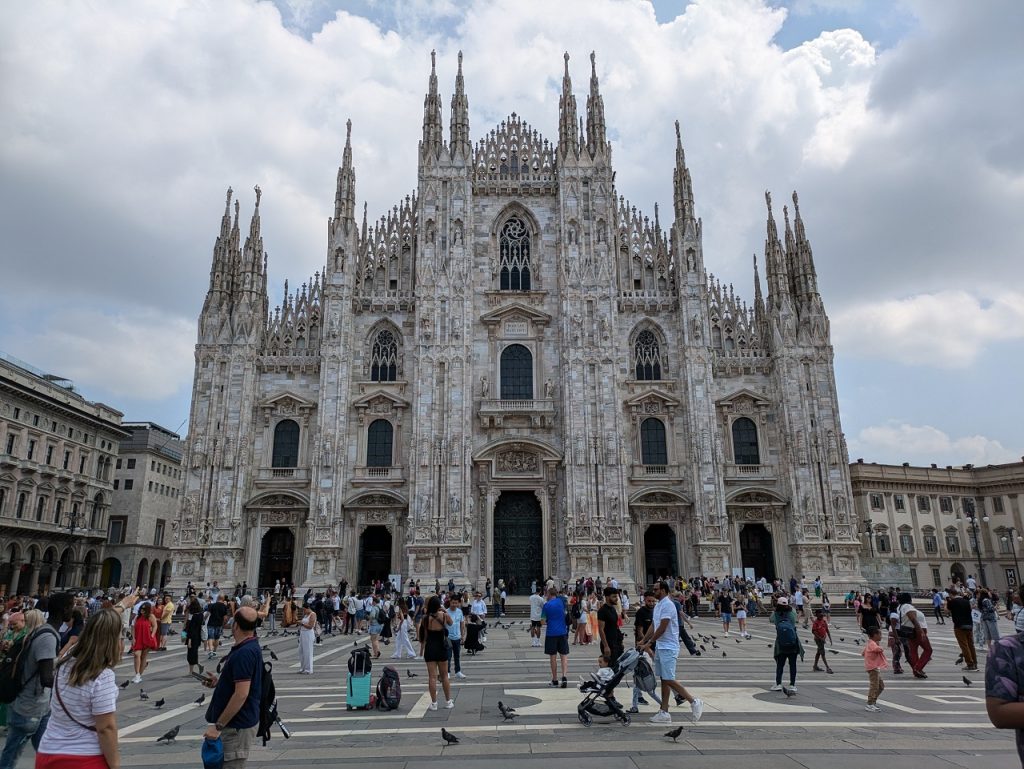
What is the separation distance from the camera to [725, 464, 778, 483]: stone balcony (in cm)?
3622

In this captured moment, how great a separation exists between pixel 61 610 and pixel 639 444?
31.3 m

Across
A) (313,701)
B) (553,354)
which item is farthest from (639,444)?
(313,701)

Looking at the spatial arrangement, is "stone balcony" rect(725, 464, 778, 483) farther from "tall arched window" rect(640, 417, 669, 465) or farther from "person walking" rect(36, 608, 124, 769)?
"person walking" rect(36, 608, 124, 769)

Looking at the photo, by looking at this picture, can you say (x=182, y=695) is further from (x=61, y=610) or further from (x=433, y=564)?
(x=433, y=564)

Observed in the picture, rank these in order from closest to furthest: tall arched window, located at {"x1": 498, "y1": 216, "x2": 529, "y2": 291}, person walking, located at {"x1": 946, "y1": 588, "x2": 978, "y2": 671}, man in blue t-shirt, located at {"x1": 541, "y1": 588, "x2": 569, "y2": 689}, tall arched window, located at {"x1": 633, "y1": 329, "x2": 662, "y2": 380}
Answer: man in blue t-shirt, located at {"x1": 541, "y1": 588, "x2": 569, "y2": 689} < person walking, located at {"x1": 946, "y1": 588, "x2": 978, "y2": 671} < tall arched window, located at {"x1": 633, "y1": 329, "x2": 662, "y2": 380} < tall arched window, located at {"x1": 498, "y1": 216, "x2": 529, "y2": 291}

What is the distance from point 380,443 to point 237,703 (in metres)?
31.9

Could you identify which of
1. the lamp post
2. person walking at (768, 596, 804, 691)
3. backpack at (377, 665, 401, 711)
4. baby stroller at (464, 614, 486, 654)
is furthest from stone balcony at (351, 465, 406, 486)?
the lamp post

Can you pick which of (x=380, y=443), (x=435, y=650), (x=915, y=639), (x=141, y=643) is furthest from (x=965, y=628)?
(x=380, y=443)

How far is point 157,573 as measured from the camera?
61.4 m

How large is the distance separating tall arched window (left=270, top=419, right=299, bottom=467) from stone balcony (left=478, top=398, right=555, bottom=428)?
9.69m

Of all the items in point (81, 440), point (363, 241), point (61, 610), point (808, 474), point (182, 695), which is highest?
point (363, 241)

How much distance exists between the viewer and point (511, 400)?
3678 cm

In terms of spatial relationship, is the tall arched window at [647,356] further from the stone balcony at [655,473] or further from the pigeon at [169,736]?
the pigeon at [169,736]

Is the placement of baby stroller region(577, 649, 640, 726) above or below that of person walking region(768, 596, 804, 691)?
below
